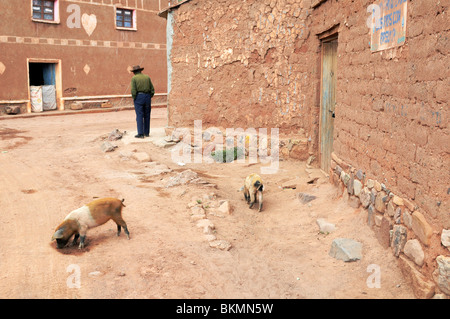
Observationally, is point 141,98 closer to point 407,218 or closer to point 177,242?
point 177,242

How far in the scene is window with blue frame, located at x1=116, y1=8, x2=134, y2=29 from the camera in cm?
2037

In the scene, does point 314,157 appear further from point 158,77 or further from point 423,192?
point 158,77

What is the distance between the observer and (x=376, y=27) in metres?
4.77

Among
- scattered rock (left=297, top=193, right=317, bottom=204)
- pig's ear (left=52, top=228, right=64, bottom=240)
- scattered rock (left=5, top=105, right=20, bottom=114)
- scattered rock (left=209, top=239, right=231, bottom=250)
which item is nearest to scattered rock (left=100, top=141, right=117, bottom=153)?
scattered rock (left=297, top=193, right=317, bottom=204)

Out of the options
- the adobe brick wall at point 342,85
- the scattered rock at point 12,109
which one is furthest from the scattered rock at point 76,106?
the adobe brick wall at point 342,85

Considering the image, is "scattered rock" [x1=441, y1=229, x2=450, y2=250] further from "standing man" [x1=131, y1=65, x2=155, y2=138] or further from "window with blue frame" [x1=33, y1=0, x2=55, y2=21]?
"window with blue frame" [x1=33, y1=0, x2=55, y2=21]

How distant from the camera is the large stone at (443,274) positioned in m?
3.20

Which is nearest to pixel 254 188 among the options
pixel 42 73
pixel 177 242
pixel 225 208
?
pixel 225 208

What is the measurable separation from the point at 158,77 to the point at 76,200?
1664cm

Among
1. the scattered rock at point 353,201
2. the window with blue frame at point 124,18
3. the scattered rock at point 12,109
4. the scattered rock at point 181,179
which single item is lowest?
the scattered rock at point 181,179

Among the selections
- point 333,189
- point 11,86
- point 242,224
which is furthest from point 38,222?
point 11,86

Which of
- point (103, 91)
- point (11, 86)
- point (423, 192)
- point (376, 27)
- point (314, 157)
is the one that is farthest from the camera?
point (103, 91)

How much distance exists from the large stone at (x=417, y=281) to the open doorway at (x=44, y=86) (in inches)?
680

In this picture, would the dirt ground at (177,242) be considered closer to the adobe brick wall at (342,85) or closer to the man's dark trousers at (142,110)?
the adobe brick wall at (342,85)
